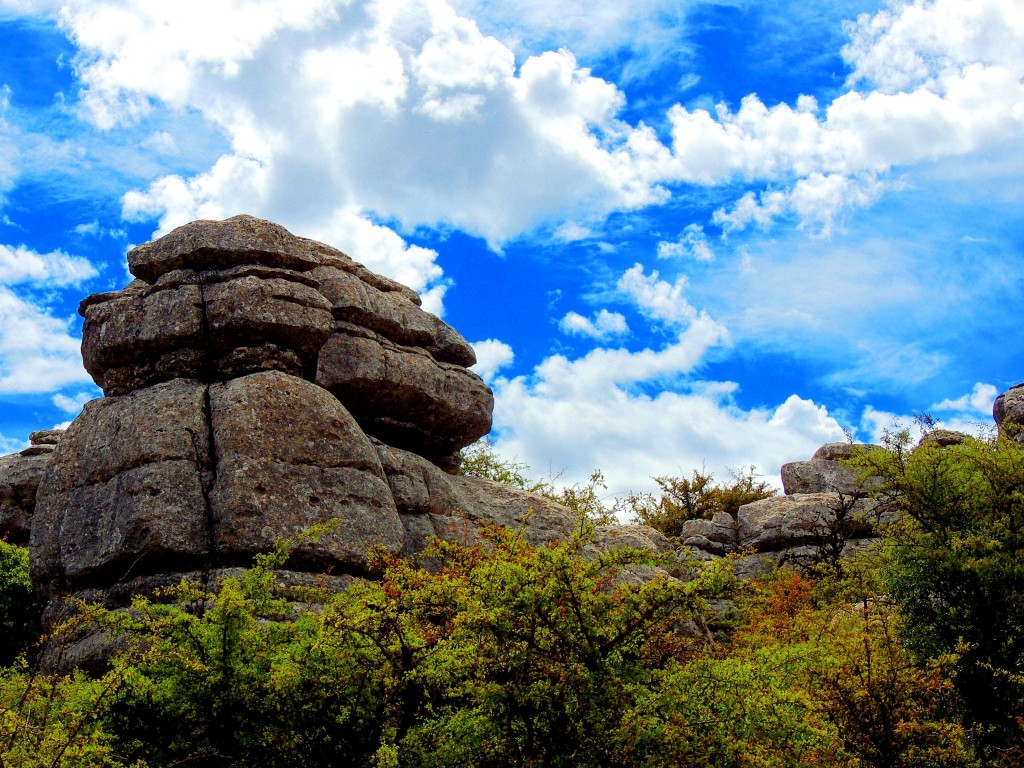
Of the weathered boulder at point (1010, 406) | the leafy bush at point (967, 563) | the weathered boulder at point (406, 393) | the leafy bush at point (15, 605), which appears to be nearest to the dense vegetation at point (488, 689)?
the leafy bush at point (967, 563)

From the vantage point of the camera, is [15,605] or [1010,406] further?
[1010,406]

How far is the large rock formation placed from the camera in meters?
16.4

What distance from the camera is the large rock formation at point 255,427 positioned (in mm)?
16422

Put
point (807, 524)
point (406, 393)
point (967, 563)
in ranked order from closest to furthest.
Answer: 1. point (967, 563)
2. point (406, 393)
3. point (807, 524)

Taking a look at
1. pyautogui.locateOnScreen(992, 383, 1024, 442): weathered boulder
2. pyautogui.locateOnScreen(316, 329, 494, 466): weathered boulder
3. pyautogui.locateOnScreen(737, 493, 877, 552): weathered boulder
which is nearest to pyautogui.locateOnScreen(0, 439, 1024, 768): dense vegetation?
pyautogui.locateOnScreen(316, 329, 494, 466): weathered boulder

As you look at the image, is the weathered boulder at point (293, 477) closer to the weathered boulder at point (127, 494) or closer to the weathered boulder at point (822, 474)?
the weathered boulder at point (127, 494)

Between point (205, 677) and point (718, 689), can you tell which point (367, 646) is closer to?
point (205, 677)

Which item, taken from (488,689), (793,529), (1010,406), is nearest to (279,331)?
(488,689)

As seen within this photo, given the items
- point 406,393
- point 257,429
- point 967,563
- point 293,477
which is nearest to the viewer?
point 967,563

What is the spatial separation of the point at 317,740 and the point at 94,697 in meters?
2.49

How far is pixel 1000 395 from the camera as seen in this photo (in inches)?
1469

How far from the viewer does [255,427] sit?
57.5ft

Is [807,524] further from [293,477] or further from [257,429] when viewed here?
[257,429]

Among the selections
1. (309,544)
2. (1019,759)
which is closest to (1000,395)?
(1019,759)
